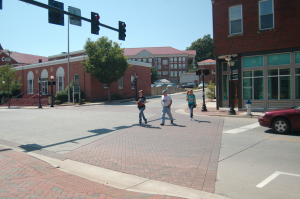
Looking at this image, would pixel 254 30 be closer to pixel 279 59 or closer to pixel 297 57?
pixel 279 59

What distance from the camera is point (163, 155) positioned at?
6.64 m

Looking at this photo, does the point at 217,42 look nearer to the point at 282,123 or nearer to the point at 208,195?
the point at 282,123

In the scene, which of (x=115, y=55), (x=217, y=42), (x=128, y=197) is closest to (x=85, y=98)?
(x=115, y=55)

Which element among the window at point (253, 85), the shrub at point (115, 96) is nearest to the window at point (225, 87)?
the window at point (253, 85)

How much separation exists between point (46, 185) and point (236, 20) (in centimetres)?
1788

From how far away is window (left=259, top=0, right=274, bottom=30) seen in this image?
16781 mm

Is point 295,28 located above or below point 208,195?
above

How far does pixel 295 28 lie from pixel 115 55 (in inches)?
826

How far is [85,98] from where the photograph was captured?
33.3 metres

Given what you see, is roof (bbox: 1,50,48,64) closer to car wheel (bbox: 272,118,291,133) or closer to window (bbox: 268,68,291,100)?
window (bbox: 268,68,291,100)

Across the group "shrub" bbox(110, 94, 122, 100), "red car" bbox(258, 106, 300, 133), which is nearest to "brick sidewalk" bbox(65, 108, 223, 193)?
"red car" bbox(258, 106, 300, 133)

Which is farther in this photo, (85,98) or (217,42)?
(85,98)

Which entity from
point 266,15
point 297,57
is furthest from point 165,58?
point 297,57

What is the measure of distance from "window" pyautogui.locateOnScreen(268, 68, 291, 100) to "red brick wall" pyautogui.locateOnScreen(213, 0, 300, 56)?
1.77 m
